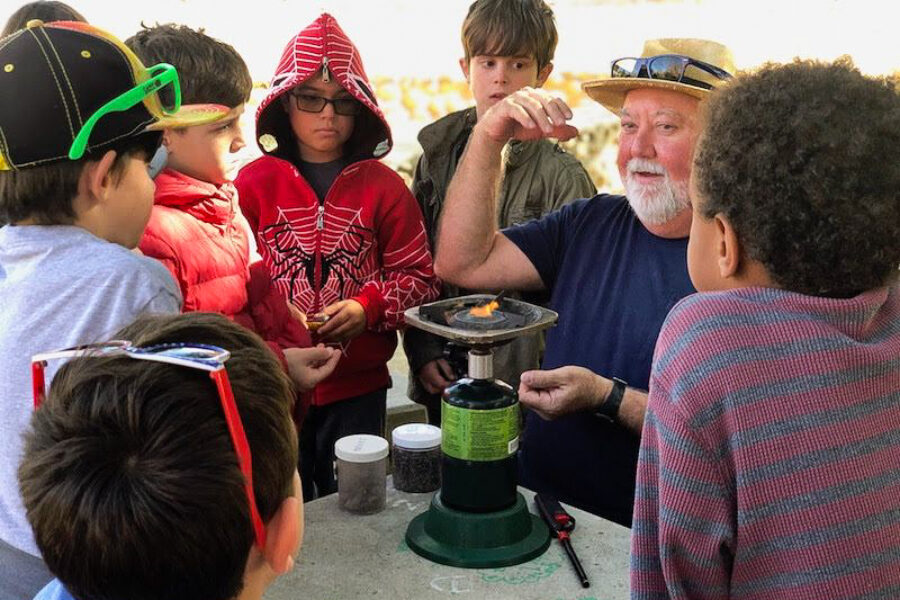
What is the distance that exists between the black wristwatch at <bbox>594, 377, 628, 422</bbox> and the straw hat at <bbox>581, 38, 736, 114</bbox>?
2.42 feet

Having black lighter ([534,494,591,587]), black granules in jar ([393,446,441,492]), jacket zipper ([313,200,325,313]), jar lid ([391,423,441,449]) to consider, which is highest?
jacket zipper ([313,200,325,313])

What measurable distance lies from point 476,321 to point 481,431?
22 centimetres

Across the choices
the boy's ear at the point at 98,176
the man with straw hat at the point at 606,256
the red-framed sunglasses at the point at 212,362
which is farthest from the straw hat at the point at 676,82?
the red-framed sunglasses at the point at 212,362

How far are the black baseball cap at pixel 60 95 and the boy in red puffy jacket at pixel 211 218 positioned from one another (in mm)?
490

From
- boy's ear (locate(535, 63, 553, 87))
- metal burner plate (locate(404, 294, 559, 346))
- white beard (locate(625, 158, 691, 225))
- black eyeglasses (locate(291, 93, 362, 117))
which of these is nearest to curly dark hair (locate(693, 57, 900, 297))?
metal burner plate (locate(404, 294, 559, 346))

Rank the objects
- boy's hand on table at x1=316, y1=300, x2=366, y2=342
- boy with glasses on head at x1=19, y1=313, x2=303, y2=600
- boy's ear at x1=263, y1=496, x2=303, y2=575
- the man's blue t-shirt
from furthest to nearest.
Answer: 1. boy's hand on table at x1=316, y1=300, x2=366, y2=342
2. the man's blue t-shirt
3. boy's ear at x1=263, y1=496, x2=303, y2=575
4. boy with glasses on head at x1=19, y1=313, x2=303, y2=600

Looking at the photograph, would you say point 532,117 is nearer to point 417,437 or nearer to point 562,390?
point 562,390

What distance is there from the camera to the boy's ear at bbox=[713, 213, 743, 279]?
123 centimetres

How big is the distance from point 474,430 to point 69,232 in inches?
31.6

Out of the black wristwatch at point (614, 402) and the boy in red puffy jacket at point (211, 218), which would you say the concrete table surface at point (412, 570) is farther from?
the boy in red puffy jacket at point (211, 218)

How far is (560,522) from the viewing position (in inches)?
72.7

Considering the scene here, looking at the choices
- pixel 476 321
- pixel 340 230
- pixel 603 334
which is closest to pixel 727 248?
pixel 476 321

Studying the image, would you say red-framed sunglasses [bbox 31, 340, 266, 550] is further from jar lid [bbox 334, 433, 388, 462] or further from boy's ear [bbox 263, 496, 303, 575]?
jar lid [bbox 334, 433, 388, 462]

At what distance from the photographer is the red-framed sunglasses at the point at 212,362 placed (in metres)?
0.98
